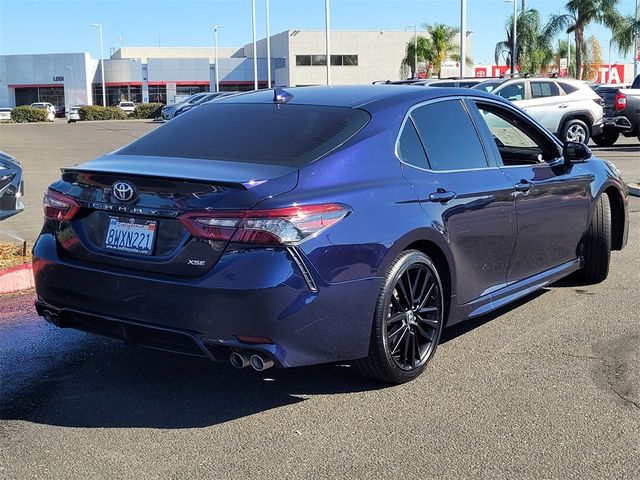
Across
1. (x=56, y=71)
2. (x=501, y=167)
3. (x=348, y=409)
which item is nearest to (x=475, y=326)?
(x=501, y=167)

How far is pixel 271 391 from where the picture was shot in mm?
4207

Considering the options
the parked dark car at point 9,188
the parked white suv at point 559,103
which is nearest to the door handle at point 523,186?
the parked dark car at point 9,188

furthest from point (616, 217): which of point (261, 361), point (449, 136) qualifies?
point (261, 361)

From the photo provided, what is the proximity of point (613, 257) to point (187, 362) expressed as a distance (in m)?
4.76

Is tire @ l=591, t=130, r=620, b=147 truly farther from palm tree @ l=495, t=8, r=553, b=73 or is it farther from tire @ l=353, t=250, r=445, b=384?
palm tree @ l=495, t=8, r=553, b=73

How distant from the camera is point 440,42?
64188 mm

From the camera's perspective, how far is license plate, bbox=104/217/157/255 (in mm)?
3717

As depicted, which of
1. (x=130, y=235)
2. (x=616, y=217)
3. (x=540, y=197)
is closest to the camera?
(x=130, y=235)

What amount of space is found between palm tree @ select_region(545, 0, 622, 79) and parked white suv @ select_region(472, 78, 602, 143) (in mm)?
→ 31707

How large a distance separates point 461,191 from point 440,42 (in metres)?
62.6

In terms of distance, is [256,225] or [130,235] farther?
[130,235]

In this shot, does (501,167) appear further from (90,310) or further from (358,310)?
(90,310)

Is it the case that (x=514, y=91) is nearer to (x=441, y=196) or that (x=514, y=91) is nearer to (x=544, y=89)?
(x=544, y=89)

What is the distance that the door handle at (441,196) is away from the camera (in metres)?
4.30
